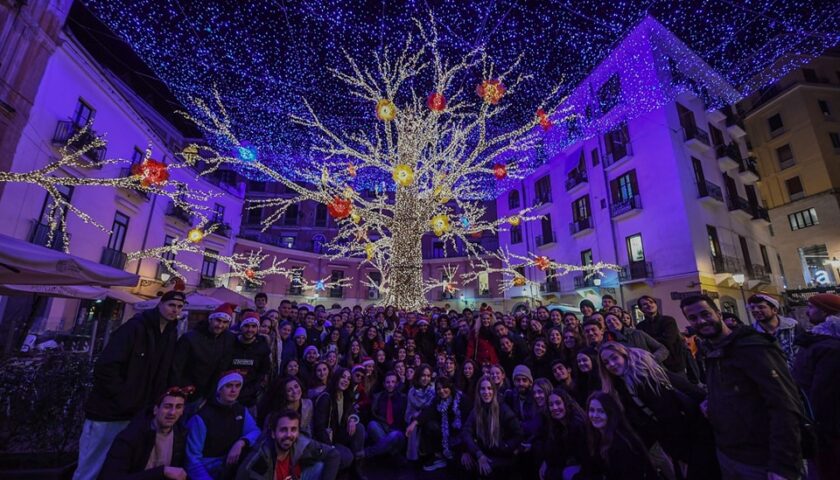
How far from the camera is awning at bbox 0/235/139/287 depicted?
3.51 metres

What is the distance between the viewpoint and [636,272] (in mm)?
14531

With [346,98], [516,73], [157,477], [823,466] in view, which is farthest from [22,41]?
[823,466]

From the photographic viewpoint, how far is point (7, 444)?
Result: 3576 mm

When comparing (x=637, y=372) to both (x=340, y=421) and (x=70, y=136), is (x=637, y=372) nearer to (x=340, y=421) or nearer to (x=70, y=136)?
(x=340, y=421)

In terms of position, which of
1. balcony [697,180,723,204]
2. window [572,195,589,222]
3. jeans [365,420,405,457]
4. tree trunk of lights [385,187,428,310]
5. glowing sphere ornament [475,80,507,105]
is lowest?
jeans [365,420,405,457]

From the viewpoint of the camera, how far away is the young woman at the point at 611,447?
2619mm

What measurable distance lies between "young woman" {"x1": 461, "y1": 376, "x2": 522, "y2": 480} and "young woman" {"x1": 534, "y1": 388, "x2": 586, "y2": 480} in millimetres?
411

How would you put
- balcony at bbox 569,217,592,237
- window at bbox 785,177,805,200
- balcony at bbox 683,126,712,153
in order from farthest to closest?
1. window at bbox 785,177,805,200
2. balcony at bbox 569,217,592,237
3. balcony at bbox 683,126,712,153

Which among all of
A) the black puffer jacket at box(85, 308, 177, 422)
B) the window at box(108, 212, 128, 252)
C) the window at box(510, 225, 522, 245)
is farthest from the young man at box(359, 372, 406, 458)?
the window at box(510, 225, 522, 245)

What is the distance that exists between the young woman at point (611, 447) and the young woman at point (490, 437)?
1.05 m

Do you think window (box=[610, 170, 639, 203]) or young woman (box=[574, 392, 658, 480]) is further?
window (box=[610, 170, 639, 203])

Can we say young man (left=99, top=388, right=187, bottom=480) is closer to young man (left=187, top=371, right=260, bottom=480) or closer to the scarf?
young man (left=187, top=371, right=260, bottom=480)

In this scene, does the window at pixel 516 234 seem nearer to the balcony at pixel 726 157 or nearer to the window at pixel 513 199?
the window at pixel 513 199

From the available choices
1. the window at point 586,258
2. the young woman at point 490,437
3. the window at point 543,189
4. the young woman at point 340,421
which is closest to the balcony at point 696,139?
the window at point 586,258
